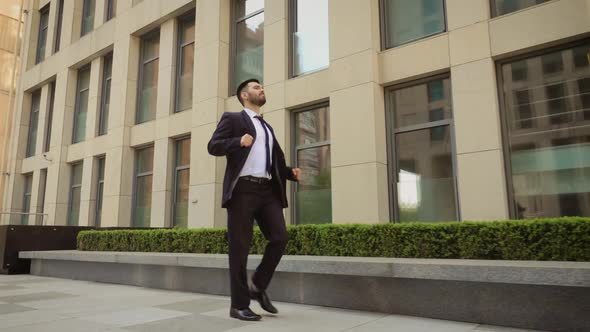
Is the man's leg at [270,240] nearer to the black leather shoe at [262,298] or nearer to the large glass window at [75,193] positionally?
the black leather shoe at [262,298]

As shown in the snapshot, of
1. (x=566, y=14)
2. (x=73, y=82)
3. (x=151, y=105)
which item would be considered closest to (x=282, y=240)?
(x=566, y=14)

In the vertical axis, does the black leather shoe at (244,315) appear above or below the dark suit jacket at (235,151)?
below

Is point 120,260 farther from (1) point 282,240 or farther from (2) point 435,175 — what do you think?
(2) point 435,175

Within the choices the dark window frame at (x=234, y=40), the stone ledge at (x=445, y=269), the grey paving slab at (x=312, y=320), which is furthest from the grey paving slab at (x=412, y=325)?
the dark window frame at (x=234, y=40)

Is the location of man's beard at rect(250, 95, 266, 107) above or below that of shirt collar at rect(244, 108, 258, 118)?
above

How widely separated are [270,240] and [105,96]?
1339 cm

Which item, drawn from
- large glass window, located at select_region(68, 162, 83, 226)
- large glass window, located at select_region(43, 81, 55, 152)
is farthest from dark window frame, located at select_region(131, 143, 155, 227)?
large glass window, located at select_region(43, 81, 55, 152)

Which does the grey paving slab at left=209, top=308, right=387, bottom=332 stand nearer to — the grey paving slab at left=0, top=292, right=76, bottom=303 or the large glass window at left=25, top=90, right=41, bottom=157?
the grey paving slab at left=0, top=292, right=76, bottom=303

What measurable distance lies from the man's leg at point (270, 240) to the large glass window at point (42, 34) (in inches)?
763

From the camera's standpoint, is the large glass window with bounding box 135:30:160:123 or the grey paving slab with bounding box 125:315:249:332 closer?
the grey paving slab with bounding box 125:315:249:332

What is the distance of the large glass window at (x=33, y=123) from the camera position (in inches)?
757

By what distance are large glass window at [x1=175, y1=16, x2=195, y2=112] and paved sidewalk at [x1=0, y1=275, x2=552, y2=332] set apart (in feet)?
23.7

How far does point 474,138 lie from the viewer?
6.95 m

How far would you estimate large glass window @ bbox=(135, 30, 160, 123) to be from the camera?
1357cm
